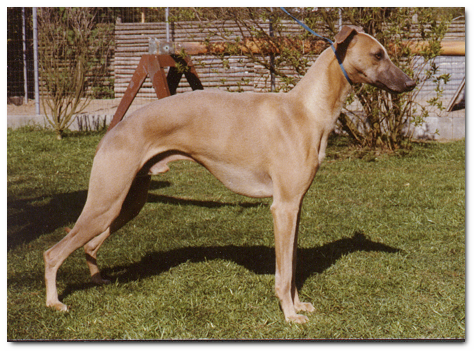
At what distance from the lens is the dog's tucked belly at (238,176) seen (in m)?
3.49

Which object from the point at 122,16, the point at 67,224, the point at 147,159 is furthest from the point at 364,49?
the point at 122,16

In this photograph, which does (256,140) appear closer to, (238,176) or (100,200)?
(238,176)

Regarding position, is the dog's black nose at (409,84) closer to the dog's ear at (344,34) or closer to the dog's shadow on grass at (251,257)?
the dog's ear at (344,34)

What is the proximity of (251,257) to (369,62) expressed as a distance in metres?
2.18

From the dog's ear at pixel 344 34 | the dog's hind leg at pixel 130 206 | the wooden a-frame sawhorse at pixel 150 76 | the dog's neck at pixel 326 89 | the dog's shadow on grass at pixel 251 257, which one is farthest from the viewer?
the wooden a-frame sawhorse at pixel 150 76

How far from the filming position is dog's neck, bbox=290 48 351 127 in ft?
11.2

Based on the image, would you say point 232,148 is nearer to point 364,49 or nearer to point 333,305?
point 364,49

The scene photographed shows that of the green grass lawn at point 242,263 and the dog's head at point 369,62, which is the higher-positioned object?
the dog's head at point 369,62

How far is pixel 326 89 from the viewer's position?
3.41 m

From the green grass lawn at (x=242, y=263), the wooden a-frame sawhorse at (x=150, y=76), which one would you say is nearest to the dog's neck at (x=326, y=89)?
the green grass lawn at (x=242, y=263)

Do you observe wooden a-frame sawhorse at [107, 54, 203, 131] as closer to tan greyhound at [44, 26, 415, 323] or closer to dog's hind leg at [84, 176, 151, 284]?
dog's hind leg at [84, 176, 151, 284]

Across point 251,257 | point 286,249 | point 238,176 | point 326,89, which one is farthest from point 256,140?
point 251,257

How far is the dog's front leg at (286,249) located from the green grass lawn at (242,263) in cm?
12

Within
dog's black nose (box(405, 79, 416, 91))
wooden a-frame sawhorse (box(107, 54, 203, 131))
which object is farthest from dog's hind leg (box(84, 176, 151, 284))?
dog's black nose (box(405, 79, 416, 91))
